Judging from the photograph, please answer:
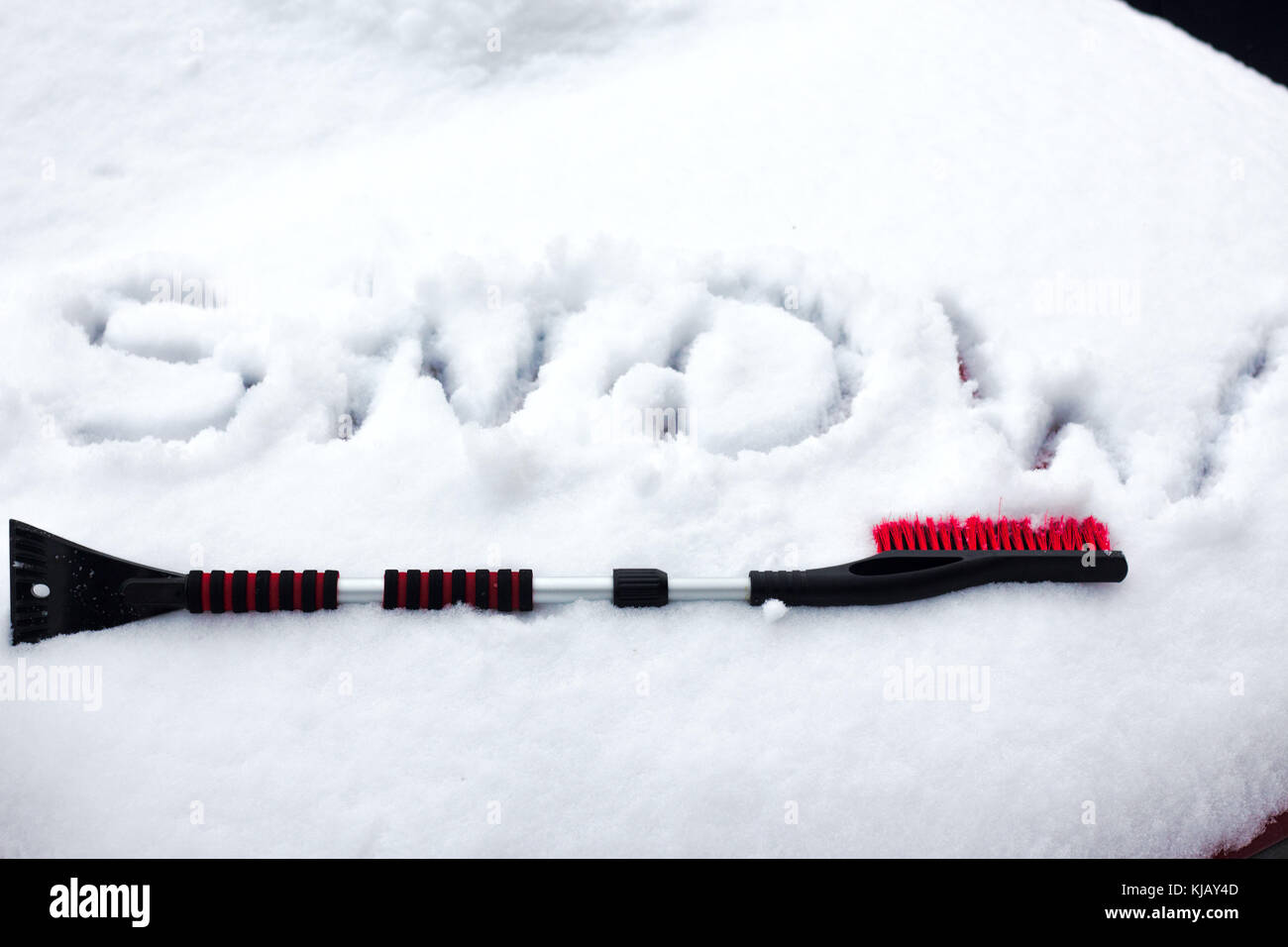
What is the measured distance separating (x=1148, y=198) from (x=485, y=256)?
169 centimetres

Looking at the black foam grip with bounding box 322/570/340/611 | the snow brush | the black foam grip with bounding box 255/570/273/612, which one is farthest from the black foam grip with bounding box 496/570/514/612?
the black foam grip with bounding box 255/570/273/612

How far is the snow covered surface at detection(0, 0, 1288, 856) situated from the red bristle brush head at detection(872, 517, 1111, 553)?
0.16 ft

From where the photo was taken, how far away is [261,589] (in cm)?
171

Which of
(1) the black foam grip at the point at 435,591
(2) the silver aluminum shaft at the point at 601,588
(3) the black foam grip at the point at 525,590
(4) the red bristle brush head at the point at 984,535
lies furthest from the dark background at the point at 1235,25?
(1) the black foam grip at the point at 435,591

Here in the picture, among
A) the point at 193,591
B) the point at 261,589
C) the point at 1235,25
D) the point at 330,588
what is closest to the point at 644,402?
the point at 330,588

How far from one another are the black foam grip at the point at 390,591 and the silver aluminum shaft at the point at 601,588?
0.06ft

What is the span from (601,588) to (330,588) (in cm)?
53

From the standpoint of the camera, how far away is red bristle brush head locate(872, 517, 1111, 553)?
71.9 inches

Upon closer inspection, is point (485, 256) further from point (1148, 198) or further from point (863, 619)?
point (1148, 198)

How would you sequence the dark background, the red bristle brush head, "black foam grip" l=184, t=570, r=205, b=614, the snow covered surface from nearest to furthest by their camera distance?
the snow covered surface
"black foam grip" l=184, t=570, r=205, b=614
the red bristle brush head
the dark background

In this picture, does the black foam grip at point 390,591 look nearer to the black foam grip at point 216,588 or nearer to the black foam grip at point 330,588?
the black foam grip at point 330,588

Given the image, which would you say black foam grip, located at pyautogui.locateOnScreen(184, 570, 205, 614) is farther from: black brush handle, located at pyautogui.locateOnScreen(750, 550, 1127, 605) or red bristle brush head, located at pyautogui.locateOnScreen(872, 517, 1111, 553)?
red bristle brush head, located at pyautogui.locateOnScreen(872, 517, 1111, 553)

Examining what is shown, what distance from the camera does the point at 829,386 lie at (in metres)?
2.03

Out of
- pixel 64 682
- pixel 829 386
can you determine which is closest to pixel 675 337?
pixel 829 386
